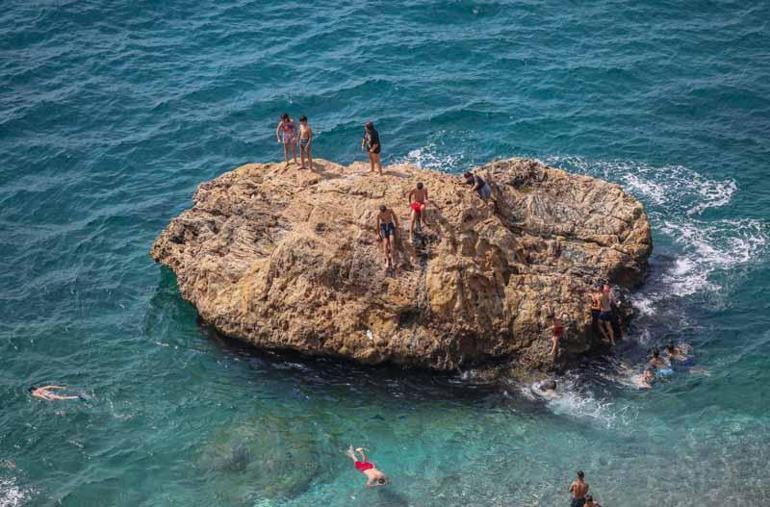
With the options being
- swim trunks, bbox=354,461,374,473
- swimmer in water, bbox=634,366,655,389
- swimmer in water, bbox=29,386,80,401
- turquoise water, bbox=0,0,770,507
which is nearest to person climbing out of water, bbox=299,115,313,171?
turquoise water, bbox=0,0,770,507

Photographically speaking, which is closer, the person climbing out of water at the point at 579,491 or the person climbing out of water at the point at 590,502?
the person climbing out of water at the point at 590,502

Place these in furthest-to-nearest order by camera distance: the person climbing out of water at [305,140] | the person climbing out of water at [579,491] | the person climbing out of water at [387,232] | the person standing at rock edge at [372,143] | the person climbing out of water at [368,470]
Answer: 1. the person climbing out of water at [305,140]
2. the person standing at rock edge at [372,143]
3. the person climbing out of water at [387,232]
4. the person climbing out of water at [368,470]
5. the person climbing out of water at [579,491]

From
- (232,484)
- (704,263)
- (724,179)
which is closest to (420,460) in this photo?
(232,484)

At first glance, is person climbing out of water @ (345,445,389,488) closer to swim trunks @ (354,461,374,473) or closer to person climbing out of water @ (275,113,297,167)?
swim trunks @ (354,461,374,473)

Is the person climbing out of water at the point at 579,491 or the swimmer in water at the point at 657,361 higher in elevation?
the swimmer in water at the point at 657,361

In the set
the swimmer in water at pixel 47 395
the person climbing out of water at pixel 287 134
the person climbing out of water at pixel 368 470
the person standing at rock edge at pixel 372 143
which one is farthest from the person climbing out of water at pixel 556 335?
the swimmer in water at pixel 47 395

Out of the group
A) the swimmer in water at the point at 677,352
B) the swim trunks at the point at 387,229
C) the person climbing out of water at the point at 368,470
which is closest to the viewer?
the person climbing out of water at the point at 368,470

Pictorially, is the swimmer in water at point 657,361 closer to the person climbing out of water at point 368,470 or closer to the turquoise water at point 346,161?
the turquoise water at point 346,161

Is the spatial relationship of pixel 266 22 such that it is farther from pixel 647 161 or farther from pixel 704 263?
pixel 704 263
